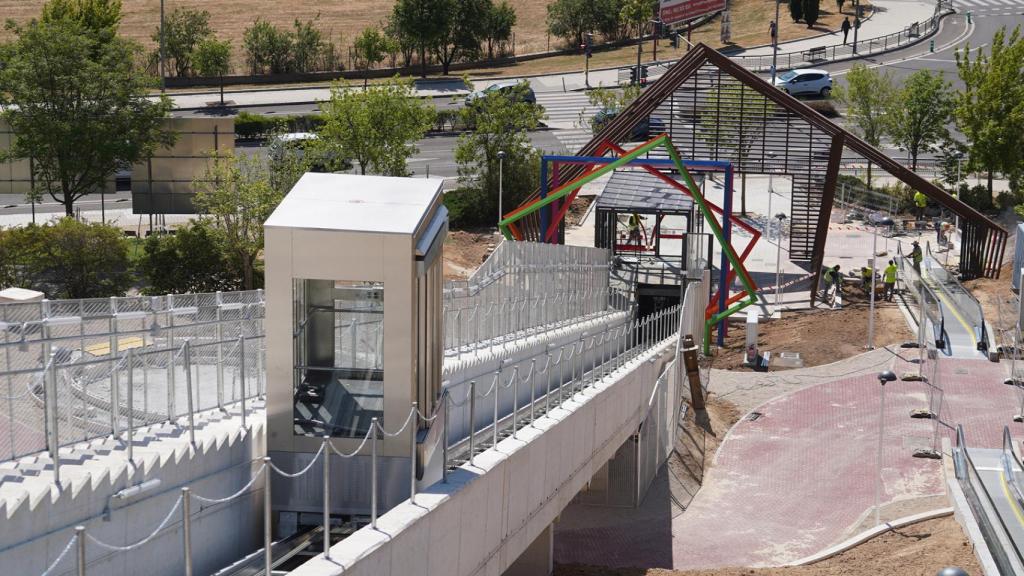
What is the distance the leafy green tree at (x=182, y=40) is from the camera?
2960 inches

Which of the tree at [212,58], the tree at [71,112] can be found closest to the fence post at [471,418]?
the tree at [71,112]

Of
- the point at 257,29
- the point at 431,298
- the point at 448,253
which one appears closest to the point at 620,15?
the point at 257,29

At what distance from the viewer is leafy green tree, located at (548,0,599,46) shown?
8219 centimetres

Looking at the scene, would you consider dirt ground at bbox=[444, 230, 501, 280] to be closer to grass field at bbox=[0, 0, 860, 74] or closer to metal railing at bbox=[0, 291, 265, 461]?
metal railing at bbox=[0, 291, 265, 461]

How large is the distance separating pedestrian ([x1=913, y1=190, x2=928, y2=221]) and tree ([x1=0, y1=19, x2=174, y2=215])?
2527 centimetres

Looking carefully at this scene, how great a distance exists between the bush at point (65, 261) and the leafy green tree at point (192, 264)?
1.39m

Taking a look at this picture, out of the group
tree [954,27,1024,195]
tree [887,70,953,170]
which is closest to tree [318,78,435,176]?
tree [887,70,953,170]

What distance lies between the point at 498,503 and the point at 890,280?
2664 cm

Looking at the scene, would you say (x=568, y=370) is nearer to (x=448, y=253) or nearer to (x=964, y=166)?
(x=448, y=253)

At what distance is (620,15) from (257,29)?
19.6 m

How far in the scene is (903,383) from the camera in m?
33.0

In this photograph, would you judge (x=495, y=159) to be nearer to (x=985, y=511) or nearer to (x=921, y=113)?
(x=921, y=113)

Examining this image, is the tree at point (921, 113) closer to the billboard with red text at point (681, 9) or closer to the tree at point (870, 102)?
the tree at point (870, 102)

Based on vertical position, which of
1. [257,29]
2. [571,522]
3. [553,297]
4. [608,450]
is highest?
[257,29]
